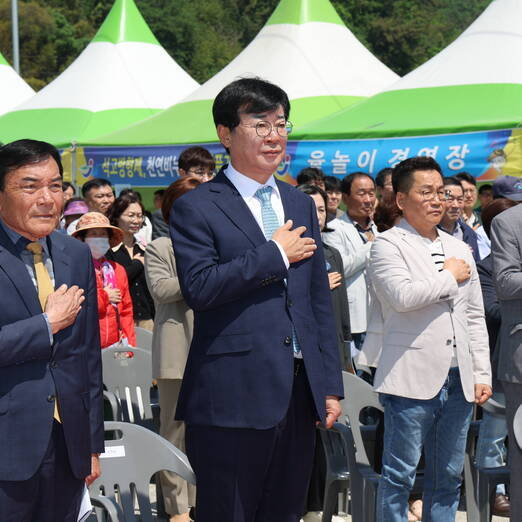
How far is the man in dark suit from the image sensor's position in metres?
2.83

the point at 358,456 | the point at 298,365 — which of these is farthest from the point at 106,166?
the point at 298,365

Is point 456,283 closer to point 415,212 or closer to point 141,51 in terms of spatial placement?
point 415,212

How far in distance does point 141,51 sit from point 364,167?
29.0 ft

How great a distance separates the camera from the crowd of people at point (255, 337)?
2.91 m

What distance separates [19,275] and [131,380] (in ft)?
9.03

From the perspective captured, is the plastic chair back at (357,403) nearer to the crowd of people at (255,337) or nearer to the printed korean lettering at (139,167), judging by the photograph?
the crowd of people at (255,337)

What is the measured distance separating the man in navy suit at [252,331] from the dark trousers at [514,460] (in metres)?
1.19

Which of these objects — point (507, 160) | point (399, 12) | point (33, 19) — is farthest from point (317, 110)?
point (399, 12)

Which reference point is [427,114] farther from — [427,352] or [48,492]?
[48,492]

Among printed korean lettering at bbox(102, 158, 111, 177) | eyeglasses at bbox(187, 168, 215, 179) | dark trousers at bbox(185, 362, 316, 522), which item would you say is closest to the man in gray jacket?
dark trousers at bbox(185, 362, 316, 522)

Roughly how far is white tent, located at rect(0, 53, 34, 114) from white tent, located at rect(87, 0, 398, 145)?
6.75 meters

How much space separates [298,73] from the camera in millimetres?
12891

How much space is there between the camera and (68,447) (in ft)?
9.55

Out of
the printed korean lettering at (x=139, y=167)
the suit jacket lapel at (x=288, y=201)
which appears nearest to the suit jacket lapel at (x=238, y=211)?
the suit jacket lapel at (x=288, y=201)
